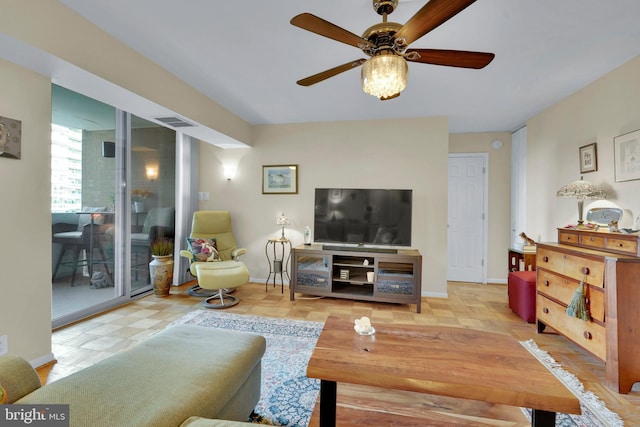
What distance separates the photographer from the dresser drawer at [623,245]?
183cm

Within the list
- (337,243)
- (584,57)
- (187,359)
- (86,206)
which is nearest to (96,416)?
(187,359)

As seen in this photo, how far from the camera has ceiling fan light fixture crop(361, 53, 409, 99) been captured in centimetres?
135

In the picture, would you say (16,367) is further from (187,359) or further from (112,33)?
(112,33)

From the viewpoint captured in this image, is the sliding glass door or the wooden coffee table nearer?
the wooden coffee table

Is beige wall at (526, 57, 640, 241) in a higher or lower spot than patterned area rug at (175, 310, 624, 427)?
higher

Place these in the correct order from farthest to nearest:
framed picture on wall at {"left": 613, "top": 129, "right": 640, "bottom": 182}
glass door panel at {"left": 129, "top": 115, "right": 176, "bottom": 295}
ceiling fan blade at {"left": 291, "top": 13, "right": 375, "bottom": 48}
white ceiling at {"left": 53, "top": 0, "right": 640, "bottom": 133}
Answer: glass door panel at {"left": 129, "top": 115, "right": 176, "bottom": 295}, framed picture on wall at {"left": 613, "top": 129, "right": 640, "bottom": 182}, white ceiling at {"left": 53, "top": 0, "right": 640, "bottom": 133}, ceiling fan blade at {"left": 291, "top": 13, "right": 375, "bottom": 48}

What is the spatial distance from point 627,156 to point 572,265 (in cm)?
106

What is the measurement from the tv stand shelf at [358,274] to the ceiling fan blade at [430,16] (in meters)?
2.41

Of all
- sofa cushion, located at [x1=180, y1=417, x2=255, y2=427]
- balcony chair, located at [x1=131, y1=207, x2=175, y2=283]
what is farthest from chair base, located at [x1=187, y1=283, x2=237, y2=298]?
sofa cushion, located at [x1=180, y1=417, x2=255, y2=427]

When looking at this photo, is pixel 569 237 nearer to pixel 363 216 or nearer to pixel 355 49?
pixel 363 216

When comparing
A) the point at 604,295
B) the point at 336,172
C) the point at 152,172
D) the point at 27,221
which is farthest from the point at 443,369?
the point at 152,172

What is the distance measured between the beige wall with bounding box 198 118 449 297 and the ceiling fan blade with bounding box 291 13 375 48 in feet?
8.26

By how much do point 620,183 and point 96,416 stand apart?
3.78 m

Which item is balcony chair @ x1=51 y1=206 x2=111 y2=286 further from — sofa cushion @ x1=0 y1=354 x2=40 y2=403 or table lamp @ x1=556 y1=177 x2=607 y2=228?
table lamp @ x1=556 y1=177 x2=607 y2=228
